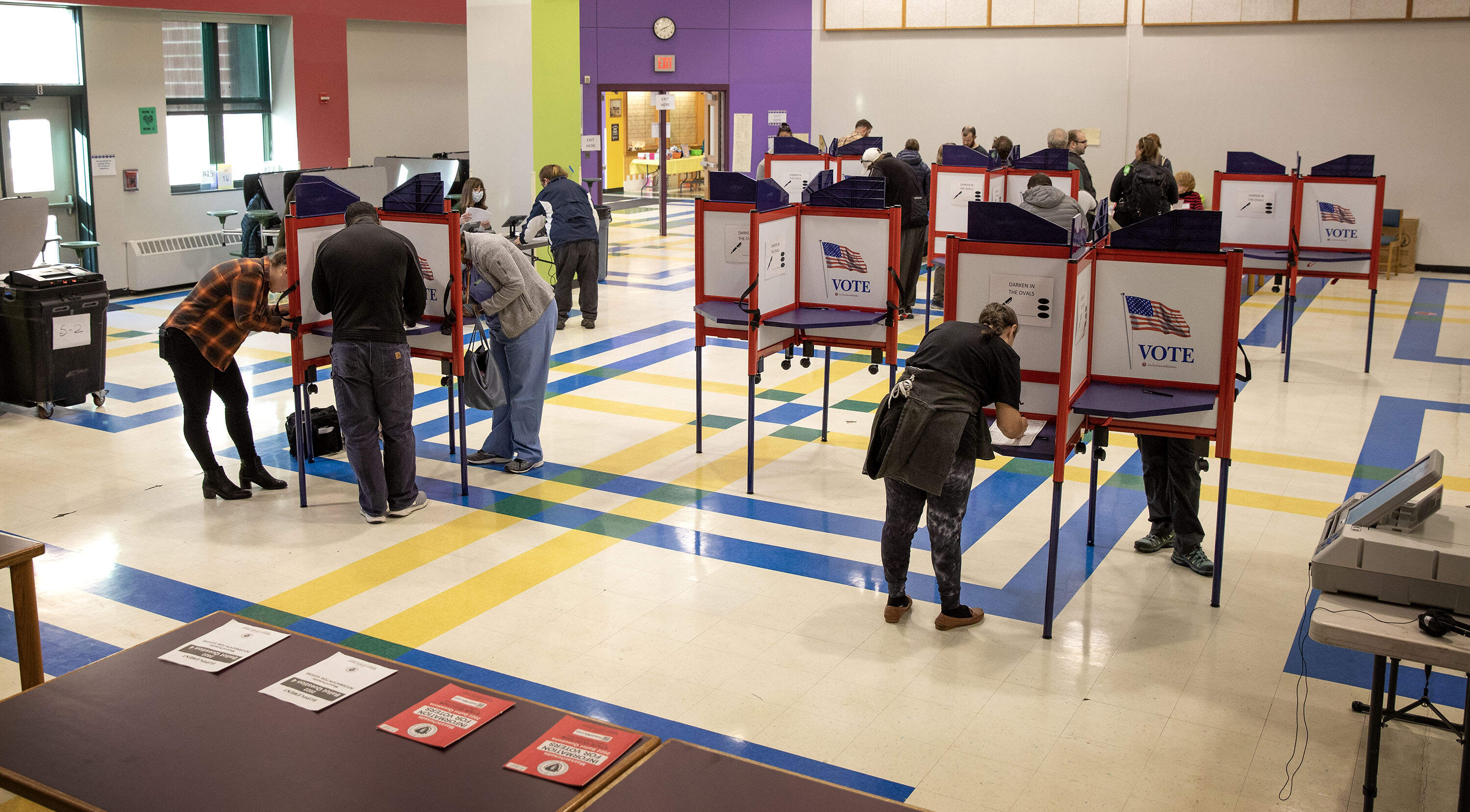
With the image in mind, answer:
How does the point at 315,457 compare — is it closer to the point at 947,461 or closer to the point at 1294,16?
the point at 947,461

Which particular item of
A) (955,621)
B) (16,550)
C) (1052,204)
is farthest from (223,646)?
(1052,204)

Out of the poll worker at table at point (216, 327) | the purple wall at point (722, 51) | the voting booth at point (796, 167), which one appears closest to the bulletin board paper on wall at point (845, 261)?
the poll worker at table at point (216, 327)

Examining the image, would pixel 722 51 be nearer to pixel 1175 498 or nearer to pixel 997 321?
pixel 1175 498

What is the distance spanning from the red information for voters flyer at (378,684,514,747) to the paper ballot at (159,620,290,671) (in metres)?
0.54

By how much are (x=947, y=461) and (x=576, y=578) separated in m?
1.88

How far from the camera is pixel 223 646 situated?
2947mm

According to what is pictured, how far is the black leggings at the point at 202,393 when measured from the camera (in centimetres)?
616

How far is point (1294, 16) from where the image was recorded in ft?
49.3

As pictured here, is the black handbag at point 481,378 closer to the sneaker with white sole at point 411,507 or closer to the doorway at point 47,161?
the sneaker with white sole at point 411,507

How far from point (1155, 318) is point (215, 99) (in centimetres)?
1196

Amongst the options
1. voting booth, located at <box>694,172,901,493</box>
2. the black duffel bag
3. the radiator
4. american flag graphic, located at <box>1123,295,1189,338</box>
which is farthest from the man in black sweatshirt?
the radiator

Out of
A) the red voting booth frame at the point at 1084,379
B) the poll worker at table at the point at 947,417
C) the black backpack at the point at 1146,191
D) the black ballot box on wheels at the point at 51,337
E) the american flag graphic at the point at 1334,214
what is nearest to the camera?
the poll worker at table at the point at 947,417

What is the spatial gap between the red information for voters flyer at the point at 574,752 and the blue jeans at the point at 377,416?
11.9 feet

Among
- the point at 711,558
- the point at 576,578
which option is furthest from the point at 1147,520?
the point at 576,578
